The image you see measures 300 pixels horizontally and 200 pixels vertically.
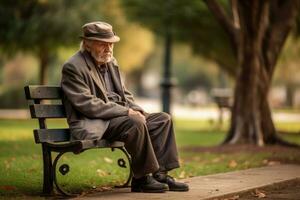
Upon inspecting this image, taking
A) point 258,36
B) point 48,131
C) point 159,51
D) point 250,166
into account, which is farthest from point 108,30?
point 159,51

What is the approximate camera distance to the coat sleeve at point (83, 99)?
26.5 feet

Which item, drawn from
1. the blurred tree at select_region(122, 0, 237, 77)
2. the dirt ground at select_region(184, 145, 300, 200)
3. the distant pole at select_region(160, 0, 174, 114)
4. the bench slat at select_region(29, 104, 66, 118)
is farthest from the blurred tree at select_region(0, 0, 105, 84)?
the bench slat at select_region(29, 104, 66, 118)

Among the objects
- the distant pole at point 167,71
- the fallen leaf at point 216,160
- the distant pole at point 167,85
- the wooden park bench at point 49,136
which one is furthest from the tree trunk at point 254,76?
the distant pole at point 167,85

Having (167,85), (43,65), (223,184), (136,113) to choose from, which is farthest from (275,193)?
(43,65)

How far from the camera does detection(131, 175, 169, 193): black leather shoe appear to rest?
27.2 feet

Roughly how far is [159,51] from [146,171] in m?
61.9

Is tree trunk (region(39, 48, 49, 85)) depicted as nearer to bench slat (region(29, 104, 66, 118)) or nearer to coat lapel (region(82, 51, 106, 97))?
bench slat (region(29, 104, 66, 118))

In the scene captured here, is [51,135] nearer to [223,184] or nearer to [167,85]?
[223,184]

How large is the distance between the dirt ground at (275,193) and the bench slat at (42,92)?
203 cm

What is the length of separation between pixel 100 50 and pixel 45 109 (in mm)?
831

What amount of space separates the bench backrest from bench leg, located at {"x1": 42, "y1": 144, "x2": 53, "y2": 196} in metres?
0.13

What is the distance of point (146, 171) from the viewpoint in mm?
8125

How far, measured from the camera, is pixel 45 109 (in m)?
8.37

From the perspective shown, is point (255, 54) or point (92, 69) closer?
point (92, 69)
